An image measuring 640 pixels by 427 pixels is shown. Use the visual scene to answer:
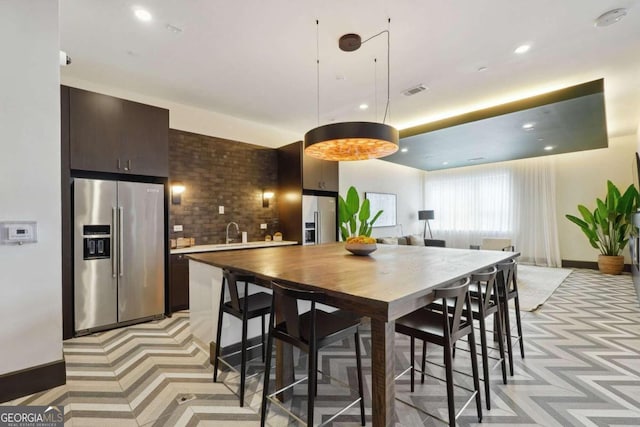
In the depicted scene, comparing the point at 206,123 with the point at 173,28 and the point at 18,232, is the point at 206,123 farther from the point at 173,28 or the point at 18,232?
the point at 18,232

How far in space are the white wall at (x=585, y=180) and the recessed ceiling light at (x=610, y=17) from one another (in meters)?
5.59

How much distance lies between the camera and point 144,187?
11.4 feet

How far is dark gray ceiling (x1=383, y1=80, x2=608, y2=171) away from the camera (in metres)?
4.03

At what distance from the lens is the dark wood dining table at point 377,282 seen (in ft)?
4.51

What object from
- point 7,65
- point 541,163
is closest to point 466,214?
point 541,163

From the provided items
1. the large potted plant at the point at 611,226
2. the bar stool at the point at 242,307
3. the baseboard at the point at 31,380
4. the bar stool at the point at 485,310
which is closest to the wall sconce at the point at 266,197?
the bar stool at the point at 242,307

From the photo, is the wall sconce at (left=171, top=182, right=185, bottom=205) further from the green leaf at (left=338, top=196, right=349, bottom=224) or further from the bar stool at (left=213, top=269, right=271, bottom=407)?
the green leaf at (left=338, top=196, right=349, bottom=224)

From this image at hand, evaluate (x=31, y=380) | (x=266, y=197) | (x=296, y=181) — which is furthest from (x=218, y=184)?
(x=31, y=380)

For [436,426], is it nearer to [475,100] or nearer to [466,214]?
[475,100]

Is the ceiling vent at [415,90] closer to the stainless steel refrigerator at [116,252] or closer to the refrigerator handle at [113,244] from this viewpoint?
the stainless steel refrigerator at [116,252]

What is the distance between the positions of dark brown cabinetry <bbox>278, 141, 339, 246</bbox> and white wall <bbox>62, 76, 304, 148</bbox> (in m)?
0.46

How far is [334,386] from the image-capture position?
216 centimetres

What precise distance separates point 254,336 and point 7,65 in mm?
2734

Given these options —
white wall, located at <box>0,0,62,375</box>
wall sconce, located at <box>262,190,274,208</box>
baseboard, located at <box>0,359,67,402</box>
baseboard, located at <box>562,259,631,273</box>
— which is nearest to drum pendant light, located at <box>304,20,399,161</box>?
white wall, located at <box>0,0,62,375</box>
